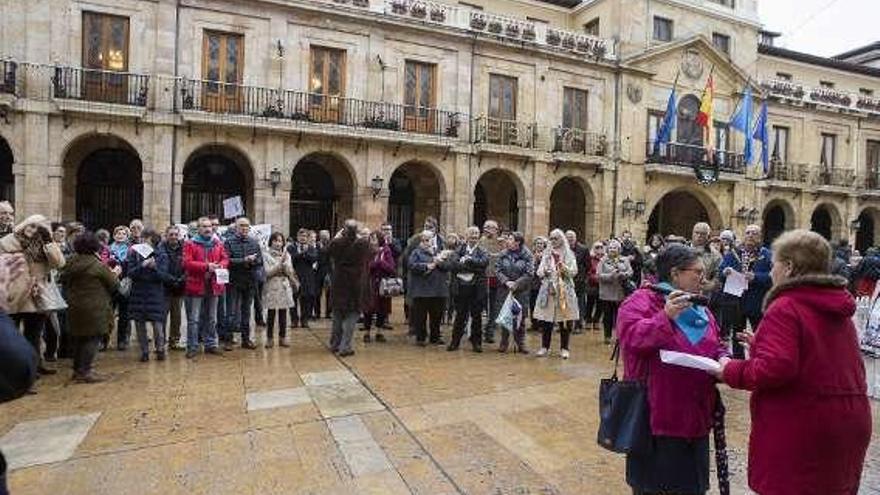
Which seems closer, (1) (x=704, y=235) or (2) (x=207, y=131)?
(1) (x=704, y=235)

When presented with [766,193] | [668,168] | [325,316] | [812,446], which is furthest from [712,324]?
[766,193]

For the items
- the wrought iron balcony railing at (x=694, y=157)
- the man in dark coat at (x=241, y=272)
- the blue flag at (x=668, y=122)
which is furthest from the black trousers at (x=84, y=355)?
the wrought iron balcony railing at (x=694, y=157)

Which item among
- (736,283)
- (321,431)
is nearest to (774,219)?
(736,283)

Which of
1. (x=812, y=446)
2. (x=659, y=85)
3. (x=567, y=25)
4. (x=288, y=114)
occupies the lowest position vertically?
(x=812, y=446)

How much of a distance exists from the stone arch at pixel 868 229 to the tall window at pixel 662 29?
45.5 ft

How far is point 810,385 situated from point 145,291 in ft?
24.7

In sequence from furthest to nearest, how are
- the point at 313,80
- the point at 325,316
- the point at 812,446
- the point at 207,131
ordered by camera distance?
the point at 313,80 → the point at 207,131 → the point at 325,316 → the point at 812,446

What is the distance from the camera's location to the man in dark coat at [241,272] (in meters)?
8.95

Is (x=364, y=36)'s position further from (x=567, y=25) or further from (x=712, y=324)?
(x=712, y=324)

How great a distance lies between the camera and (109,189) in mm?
18984

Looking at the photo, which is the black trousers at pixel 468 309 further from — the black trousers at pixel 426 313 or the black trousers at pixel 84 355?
the black trousers at pixel 84 355

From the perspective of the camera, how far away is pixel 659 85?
79.4ft

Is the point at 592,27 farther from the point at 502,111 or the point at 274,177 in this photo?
the point at 274,177

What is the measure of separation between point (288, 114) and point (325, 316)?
25.9ft
